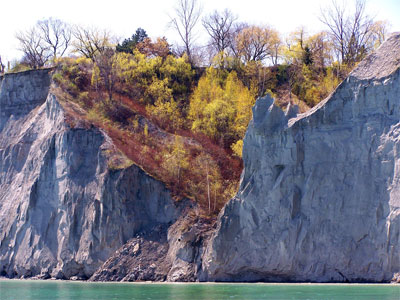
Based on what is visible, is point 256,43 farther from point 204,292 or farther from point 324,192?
point 204,292

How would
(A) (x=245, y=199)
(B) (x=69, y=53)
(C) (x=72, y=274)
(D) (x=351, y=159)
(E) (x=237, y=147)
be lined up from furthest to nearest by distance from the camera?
(B) (x=69, y=53), (E) (x=237, y=147), (C) (x=72, y=274), (A) (x=245, y=199), (D) (x=351, y=159)

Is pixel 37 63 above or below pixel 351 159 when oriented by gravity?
above

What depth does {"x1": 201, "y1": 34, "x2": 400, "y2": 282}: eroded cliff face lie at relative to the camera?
41750 mm

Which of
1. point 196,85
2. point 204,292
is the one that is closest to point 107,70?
point 196,85

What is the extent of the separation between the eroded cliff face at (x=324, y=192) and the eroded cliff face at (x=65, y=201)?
7.19m

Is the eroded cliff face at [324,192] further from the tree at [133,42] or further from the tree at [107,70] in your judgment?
the tree at [133,42]

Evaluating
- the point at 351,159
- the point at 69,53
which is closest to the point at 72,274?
the point at 351,159

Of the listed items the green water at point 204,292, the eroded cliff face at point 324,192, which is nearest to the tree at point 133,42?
the eroded cliff face at point 324,192

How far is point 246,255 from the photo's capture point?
4550cm

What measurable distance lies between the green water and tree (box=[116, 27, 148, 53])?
3281 centimetres

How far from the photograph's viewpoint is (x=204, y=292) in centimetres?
3678

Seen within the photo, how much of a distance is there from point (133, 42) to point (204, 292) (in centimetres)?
4048

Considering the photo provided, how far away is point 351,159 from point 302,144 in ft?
11.6

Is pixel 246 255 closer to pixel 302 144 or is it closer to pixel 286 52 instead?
pixel 302 144
